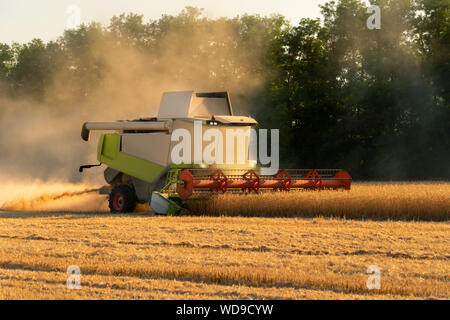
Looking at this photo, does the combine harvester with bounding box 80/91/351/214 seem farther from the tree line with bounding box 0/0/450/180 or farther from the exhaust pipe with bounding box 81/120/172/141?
the tree line with bounding box 0/0/450/180

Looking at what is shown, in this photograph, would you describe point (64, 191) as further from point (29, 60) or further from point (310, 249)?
point (29, 60)

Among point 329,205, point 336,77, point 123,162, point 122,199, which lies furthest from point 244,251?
point 336,77

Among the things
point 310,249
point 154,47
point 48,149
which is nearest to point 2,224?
point 310,249

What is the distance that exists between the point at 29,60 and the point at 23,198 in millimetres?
30584

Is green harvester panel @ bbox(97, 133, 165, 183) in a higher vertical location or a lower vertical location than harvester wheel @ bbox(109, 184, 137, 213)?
higher

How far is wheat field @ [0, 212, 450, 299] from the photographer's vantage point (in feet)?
20.4

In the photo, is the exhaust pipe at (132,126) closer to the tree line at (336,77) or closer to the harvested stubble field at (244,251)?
the harvested stubble field at (244,251)

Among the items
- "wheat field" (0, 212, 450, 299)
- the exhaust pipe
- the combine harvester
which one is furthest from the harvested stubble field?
the exhaust pipe

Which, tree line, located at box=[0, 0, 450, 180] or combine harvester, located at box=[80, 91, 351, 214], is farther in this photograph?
tree line, located at box=[0, 0, 450, 180]

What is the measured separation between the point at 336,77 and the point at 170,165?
20358 millimetres

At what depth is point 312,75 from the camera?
33.7 meters

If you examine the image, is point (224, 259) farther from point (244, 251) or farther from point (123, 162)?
point (123, 162)

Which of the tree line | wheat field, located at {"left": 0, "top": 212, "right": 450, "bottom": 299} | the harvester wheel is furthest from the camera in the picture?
the tree line

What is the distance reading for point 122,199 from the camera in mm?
14852
